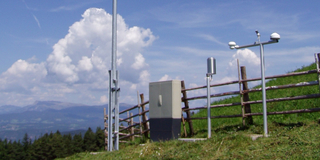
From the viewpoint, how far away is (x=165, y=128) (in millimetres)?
9953

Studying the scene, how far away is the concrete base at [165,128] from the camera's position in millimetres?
9797

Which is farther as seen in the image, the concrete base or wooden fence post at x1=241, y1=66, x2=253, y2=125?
the concrete base

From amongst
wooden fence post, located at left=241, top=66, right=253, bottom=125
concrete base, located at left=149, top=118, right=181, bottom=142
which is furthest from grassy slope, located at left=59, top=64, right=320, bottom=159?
concrete base, located at left=149, top=118, right=181, bottom=142

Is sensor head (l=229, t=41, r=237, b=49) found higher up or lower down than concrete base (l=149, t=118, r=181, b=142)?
higher up

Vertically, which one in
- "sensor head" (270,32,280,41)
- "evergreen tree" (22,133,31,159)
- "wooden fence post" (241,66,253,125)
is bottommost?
"evergreen tree" (22,133,31,159)

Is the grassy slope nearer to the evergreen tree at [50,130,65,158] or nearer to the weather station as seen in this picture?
the weather station

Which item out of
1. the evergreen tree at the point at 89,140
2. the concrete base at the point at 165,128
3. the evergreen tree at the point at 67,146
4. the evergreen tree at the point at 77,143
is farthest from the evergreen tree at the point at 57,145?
the concrete base at the point at 165,128

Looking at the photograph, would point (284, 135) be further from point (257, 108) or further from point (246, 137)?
point (257, 108)

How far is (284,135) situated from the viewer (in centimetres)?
716

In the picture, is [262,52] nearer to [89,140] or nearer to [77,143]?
[89,140]

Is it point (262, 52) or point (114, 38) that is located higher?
point (114, 38)

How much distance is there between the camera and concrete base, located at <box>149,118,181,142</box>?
980cm

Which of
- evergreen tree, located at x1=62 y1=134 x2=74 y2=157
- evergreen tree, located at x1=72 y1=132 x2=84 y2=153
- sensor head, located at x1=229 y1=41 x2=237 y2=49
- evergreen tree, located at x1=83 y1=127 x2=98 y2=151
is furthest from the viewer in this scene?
evergreen tree, located at x1=62 y1=134 x2=74 y2=157

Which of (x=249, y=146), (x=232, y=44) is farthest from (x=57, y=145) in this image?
(x=249, y=146)
